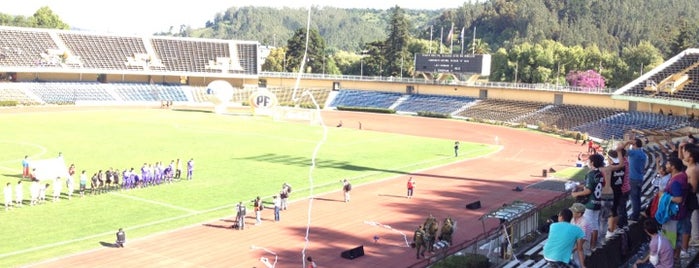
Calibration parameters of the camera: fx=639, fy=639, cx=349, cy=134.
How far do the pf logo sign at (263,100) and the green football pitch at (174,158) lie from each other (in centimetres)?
177

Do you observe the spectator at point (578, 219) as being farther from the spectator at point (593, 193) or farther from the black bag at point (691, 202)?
the black bag at point (691, 202)

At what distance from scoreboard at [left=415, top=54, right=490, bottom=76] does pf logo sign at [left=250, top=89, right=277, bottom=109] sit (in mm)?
23730

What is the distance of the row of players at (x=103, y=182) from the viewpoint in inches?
1110

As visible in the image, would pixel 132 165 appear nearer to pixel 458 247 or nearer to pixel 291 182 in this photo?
pixel 291 182

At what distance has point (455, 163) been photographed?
150ft

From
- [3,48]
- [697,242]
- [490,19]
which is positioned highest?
[490,19]

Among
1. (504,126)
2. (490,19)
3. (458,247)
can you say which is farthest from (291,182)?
(490,19)

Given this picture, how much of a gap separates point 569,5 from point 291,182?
171 metres

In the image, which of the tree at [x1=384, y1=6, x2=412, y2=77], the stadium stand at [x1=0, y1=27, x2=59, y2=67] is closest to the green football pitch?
the stadium stand at [x1=0, y1=27, x2=59, y2=67]

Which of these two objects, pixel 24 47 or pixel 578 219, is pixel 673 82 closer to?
pixel 578 219

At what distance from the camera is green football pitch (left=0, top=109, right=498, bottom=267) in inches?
975

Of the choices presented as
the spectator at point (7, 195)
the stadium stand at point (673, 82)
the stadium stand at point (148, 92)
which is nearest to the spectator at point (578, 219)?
the spectator at point (7, 195)

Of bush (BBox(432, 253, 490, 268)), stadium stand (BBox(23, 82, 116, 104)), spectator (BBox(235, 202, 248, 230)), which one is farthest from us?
stadium stand (BBox(23, 82, 116, 104))

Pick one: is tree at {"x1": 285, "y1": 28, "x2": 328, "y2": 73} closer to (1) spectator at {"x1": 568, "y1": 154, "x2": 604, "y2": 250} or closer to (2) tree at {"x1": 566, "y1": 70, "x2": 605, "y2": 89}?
(2) tree at {"x1": 566, "y1": 70, "x2": 605, "y2": 89}
